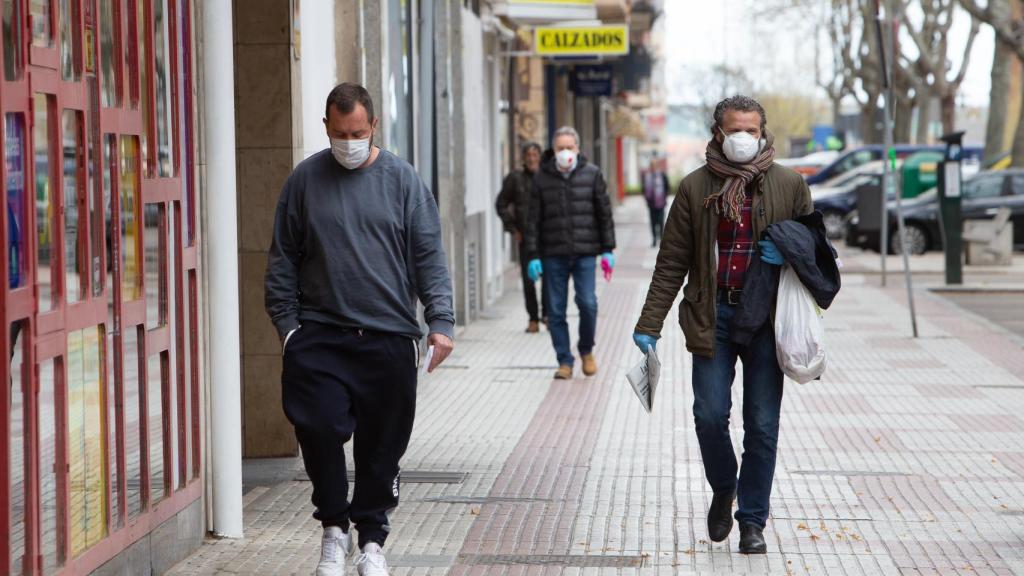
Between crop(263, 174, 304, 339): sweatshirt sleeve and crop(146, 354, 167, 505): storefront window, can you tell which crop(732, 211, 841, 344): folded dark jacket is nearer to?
crop(263, 174, 304, 339): sweatshirt sleeve

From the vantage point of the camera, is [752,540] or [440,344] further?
[752,540]

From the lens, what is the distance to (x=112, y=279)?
548cm

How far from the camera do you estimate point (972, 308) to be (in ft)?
64.2

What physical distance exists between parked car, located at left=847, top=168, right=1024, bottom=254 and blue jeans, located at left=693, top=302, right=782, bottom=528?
2305 cm

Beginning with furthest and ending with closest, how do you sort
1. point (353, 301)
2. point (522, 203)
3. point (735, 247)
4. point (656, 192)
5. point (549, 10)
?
point (656, 192)
point (549, 10)
point (522, 203)
point (735, 247)
point (353, 301)

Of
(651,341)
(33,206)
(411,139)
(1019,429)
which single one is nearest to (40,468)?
(33,206)

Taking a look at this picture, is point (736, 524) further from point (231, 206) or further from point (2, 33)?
point (2, 33)

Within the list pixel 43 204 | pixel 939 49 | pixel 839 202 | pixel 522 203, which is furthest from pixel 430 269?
pixel 939 49

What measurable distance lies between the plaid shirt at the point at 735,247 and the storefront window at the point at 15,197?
2776 mm

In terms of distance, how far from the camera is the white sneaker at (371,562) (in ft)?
19.6

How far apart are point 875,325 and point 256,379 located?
9.47 metres

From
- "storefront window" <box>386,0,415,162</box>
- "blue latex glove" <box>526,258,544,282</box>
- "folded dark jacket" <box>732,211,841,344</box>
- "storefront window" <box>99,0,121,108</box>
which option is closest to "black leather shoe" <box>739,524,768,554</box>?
"folded dark jacket" <box>732,211,841,344</box>

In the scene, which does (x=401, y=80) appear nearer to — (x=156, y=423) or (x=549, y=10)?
(x=549, y=10)

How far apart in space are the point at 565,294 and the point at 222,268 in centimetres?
604
